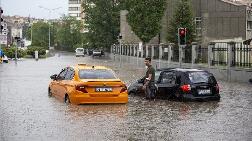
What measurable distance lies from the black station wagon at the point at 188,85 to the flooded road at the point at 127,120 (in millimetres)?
391

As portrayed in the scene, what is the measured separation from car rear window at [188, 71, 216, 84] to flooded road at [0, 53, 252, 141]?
2.84 feet

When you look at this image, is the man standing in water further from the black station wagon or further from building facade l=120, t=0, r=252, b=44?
building facade l=120, t=0, r=252, b=44

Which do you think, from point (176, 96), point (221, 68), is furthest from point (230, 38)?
point (176, 96)

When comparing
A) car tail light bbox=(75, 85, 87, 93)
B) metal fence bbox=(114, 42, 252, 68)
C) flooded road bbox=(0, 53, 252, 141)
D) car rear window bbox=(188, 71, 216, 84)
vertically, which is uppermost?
metal fence bbox=(114, 42, 252, 68)

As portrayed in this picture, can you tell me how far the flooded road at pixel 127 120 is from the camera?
41.3 ft

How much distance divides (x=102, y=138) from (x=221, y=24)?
185 feet

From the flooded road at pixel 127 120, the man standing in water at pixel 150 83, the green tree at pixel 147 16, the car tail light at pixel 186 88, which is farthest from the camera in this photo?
the green tree at pixel 147 16

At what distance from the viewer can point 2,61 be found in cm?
6347

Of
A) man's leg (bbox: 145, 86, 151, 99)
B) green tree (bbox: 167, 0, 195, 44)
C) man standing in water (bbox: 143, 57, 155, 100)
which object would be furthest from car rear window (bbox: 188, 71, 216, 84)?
green tree (bbox: 167, 0, 195, 44)

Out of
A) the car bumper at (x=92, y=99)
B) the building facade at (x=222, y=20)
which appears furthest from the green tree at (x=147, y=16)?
the car bumper at (x=92, y=99)

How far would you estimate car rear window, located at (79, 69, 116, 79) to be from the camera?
64.5 ft

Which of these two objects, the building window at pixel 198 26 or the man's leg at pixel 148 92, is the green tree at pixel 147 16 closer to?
the building window at pixel 198 26

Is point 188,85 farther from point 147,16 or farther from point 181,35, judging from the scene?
point 147,16

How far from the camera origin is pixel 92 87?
61.9ft
